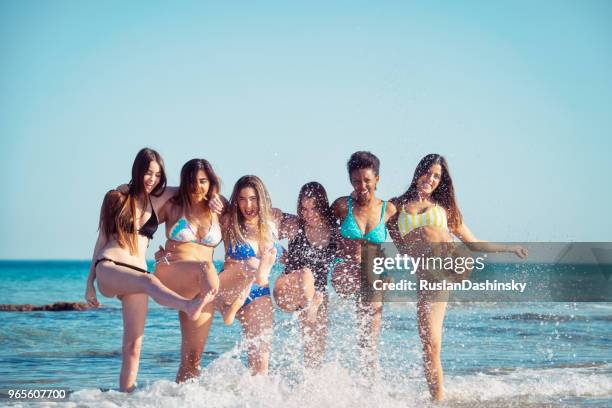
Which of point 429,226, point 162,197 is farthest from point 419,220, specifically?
point 162,197

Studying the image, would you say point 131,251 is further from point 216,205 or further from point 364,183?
point 364,183

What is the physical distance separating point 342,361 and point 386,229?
4.51ft

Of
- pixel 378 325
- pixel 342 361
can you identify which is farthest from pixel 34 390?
pixel 378 325

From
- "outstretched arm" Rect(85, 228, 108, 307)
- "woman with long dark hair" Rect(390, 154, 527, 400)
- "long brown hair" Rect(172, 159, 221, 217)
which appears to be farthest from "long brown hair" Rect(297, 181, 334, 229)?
"outstretched arm" Rect(85, 228, 108, 307)

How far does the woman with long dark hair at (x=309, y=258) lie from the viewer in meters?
6.17

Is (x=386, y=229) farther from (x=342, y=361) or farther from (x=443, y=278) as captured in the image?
(x=342, y=361)

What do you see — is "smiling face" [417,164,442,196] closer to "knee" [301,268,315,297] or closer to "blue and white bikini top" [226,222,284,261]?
"knee" [301,268,315,297]

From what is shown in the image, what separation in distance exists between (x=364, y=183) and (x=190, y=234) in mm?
1511

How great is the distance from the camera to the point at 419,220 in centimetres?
636

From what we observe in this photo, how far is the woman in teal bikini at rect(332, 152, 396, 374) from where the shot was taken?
20.2 feet

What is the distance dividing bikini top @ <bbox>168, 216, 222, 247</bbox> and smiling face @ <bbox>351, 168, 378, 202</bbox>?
1214mm

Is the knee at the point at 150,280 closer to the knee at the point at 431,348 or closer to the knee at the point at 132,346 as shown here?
the knee at the point at 132,346

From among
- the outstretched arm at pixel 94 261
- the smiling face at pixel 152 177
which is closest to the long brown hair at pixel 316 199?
the smiling face at pixel 152 177

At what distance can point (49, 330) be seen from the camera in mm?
13938
